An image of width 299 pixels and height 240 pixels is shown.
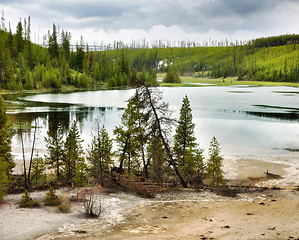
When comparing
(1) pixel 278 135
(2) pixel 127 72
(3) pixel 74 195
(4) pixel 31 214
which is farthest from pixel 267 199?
(2) pixel 127 72

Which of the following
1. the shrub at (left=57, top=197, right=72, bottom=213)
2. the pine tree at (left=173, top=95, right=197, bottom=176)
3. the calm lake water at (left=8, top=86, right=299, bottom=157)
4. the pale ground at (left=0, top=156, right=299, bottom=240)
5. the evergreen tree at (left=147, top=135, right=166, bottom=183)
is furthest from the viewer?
the calm lake water at (left=8, top=86, right=299, bottom=157)

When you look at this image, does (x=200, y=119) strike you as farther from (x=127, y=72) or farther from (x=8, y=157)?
(x=127, y=72)

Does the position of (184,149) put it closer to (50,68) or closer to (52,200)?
(52,200)

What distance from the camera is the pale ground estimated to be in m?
12.7

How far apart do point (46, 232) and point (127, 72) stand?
162707mm

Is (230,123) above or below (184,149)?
above

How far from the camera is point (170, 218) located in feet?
49.8

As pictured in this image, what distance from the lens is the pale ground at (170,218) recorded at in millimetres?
12664

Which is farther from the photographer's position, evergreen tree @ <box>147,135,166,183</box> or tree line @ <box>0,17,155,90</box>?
tree line @ <box>0,17,155,90</box>

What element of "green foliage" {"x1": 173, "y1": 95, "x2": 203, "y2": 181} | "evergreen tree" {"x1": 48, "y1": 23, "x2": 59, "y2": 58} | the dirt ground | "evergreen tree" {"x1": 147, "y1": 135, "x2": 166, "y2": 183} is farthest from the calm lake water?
"evergreen tree" {"x1": 48, "y1": 23, "x2": 59, "y2": 58}

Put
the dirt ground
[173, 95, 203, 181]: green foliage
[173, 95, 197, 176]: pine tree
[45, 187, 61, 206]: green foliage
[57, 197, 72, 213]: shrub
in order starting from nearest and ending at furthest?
the dirt ground → [57, 197, 72, 213]: shrub → [45, 187, 61, 206]: green foliage → [173, 95, 203, 181]: green foliage → [173, 95, 197, 176]: pine tree

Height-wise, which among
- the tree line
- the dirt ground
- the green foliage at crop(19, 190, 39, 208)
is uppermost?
the tree line

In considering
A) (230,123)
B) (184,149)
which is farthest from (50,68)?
(184,149)

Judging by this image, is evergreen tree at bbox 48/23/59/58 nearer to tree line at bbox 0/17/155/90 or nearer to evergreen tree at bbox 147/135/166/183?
tree line at bbox 0/17/155/90
